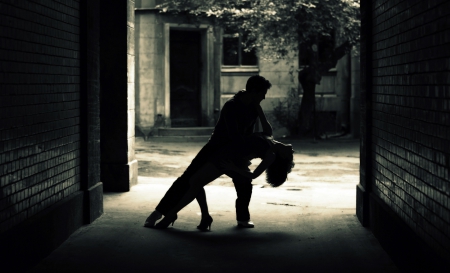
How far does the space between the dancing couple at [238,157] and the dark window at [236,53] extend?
17761 millimetres

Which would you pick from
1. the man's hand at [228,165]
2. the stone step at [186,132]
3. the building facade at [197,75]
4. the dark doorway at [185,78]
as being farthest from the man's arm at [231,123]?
the dark doorway at [185,78]

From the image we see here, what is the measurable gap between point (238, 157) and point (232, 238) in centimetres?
89

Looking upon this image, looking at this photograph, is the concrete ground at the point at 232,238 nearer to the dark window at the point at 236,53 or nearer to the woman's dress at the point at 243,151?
the woman's dress at the point at 243,151

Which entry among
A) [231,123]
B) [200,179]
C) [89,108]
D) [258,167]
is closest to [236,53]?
[89,108]

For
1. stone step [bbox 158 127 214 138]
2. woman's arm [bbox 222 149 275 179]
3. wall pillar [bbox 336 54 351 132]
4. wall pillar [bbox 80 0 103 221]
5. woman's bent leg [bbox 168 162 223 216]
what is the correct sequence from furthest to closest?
wall pillar [bbox 336 54 351 132]
stone step [bbox 158 127 214 138]
wall pillar [bbox 80 0 103 221]
woman's bent leg [bbox 168 162 223 216]
woman's arm [bbox 222 149 275 179]

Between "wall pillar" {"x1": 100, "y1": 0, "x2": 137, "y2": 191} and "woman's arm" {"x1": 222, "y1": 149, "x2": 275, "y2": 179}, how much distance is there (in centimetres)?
400

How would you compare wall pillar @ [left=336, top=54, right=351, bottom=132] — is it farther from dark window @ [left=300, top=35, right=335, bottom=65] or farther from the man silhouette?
the man silhouette

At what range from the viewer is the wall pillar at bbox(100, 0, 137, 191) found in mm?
12273

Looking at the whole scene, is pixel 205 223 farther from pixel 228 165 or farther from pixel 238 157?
pixel 238 157

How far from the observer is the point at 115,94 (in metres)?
12.4

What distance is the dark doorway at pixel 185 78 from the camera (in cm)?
2606

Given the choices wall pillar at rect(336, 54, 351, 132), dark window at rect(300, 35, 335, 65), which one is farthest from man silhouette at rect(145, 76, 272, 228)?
wall pillar at rect(336, 54, 351, 132)

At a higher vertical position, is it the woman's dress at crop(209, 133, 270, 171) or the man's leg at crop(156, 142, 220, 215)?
the woman's dress at crop(209, 133, 270, 171)

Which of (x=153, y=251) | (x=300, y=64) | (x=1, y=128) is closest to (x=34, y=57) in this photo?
(x=1, y=128)
